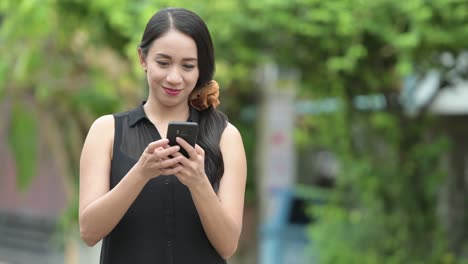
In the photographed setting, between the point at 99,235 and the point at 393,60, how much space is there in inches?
231

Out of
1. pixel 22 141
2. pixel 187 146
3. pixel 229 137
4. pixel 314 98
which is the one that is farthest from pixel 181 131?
pixel 314 98

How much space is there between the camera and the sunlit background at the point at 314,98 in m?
7.30

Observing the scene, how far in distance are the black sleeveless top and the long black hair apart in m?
0.12

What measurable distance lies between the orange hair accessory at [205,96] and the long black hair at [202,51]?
0.6 inches

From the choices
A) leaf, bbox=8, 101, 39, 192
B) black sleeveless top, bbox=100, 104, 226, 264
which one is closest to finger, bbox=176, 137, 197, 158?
black sleeveless top, bbox=100, 104, 226, 264

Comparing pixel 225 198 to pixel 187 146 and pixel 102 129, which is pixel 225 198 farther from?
pixel 102 129

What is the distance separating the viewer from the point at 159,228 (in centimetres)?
267

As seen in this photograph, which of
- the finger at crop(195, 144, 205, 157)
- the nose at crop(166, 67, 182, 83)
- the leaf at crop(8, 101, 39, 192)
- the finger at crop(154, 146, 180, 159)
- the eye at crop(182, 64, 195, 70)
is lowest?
the finger at crop(154, 146, 180, 159)

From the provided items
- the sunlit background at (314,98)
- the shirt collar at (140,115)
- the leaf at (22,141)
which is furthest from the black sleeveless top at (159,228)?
the leaf at (22,141)

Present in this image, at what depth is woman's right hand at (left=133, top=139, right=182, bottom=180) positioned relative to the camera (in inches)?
97.6

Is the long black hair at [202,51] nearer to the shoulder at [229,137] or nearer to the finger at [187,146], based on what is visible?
the shoulder at [229,137]

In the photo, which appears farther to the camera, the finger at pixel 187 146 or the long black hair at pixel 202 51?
the long black hair at pixel 202 51

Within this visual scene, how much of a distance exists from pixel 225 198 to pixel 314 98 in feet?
22.5

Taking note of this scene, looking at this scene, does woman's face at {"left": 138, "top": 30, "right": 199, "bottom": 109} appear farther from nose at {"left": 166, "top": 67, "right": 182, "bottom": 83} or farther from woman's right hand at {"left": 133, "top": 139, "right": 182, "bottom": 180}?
woman's right hand at {"left": 133, "top": 139, "right": 182, "bottom": 180}
